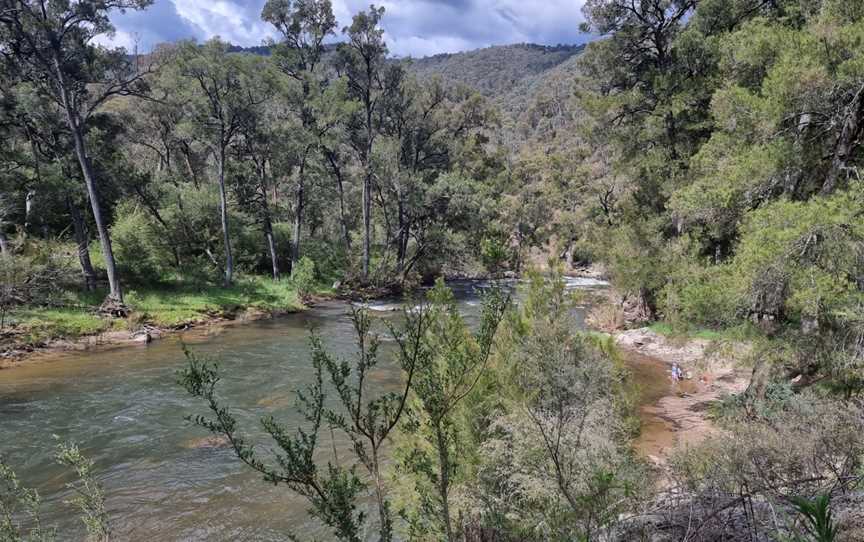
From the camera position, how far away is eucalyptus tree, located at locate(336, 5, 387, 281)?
30.4 meters

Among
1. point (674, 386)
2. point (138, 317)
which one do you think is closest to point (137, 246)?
point (138, 317)

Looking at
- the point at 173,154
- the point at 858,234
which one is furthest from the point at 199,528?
the point at 173,154

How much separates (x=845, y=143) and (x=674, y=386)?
8027 mm

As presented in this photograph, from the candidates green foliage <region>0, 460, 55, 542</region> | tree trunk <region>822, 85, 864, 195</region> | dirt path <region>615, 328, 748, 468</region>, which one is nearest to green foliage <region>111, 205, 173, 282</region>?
green foliage <region>0, 460, 55, 542</region>

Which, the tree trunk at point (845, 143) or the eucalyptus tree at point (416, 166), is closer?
the tree trunk at point (845, 143)

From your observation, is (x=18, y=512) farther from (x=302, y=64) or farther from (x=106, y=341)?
(x=302, y=64)

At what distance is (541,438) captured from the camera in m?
5.79

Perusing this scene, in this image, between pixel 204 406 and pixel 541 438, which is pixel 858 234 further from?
pixel 204 406

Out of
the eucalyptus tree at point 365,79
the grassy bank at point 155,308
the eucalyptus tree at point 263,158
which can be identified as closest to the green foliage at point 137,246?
the grassy bank at point 155,308

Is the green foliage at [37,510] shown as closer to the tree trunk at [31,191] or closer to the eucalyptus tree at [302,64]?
the tree trunk at [31,191]

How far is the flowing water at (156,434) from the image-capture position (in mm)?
7527

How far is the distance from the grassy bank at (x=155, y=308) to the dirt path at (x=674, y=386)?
56.1 ft

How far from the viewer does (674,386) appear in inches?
572

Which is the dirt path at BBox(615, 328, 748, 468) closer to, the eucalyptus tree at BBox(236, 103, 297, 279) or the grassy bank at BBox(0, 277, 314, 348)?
the grassy bank at BBox(0, 277, 314, 348)
